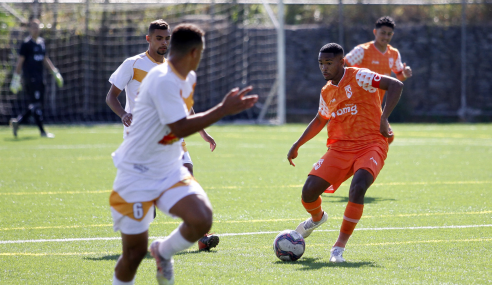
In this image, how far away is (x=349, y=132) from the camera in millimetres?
5773

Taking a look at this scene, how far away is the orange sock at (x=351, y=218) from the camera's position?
17.0 ft

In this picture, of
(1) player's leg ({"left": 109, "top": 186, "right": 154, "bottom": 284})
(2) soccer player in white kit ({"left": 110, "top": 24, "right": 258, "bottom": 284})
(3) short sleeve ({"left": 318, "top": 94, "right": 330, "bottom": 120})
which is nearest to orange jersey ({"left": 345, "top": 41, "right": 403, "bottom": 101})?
(3) short sleeve ({"left": 318, "top": 94, "right": 330, "bottom": 120})

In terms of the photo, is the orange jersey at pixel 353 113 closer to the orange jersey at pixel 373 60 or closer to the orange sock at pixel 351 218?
the orange sock at pixel 351 218

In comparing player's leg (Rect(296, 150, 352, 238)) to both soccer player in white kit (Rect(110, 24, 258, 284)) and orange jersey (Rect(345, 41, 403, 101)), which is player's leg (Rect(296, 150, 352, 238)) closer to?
soccer player in white kit (Rect(110, 24, 258, 284))

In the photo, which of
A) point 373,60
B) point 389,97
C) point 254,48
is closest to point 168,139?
point 389,97

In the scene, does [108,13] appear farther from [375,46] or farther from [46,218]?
[46,218]

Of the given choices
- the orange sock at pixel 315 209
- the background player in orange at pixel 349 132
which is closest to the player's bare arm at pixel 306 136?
the background player in orange at pixel 349 132

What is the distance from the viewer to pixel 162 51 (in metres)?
5.85

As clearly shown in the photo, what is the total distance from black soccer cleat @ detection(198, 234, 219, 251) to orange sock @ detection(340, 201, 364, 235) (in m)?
1.06

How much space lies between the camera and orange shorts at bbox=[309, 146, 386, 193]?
5520mm

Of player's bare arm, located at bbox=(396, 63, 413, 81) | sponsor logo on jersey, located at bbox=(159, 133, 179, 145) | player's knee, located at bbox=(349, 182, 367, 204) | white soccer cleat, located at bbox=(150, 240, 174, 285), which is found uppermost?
player's bare arm, located at bbox=(396, 63, 413, 81)

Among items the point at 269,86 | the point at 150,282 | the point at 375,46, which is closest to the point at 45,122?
the point at 269,86

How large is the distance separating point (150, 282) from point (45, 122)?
56.1ft

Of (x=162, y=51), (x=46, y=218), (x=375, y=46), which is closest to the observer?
(x=162, y=51)
